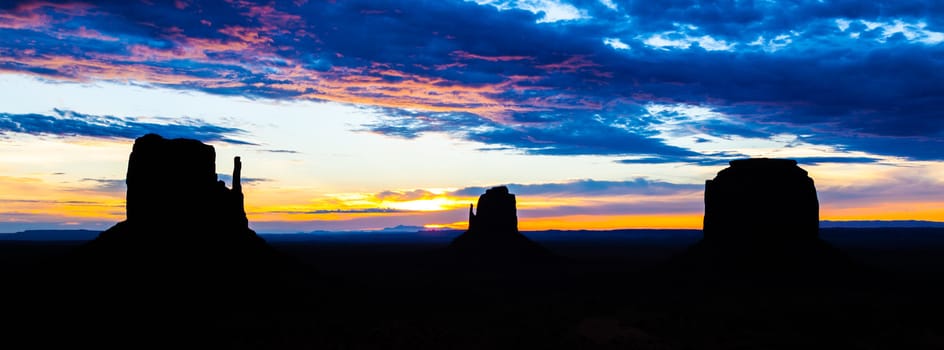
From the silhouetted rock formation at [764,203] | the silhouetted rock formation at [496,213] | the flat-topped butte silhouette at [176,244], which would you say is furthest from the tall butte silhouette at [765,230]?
the flat-topped butte silhouette at [176,244]

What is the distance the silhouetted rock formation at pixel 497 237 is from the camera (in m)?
90.6

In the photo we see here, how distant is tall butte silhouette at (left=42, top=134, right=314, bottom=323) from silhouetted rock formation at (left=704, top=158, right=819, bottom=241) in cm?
3946

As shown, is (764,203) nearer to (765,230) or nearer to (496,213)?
(765,230)

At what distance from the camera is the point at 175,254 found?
39.2 metres

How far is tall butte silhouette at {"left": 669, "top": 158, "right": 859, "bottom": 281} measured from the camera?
2314 inches

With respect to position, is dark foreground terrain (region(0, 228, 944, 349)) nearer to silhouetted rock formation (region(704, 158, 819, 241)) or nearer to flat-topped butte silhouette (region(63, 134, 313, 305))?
flat-topped butte silhouette (region(63, 134, 313, 305))

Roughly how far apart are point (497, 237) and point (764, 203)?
4042 cm

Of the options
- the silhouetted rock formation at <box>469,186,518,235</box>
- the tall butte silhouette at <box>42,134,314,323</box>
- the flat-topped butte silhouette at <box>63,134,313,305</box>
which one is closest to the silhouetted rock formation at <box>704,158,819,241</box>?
the silhouetted rock formation at <box>469,186,518,235</box>

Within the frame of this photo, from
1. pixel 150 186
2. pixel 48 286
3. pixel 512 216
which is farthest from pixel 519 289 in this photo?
pixel 512 216

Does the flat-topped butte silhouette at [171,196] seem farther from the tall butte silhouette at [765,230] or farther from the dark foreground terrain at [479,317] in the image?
the tall butte silhouette at [765,230]

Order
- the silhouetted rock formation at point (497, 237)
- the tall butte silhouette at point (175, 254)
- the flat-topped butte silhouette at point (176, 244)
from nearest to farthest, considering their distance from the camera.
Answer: the tall butte silhouette at point (175, 254) → the flat-topped butte silhouette at point (176, 244) → the silhouetted rock formation at point (497, 237)

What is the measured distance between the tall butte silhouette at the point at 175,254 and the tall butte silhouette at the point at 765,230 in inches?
1505

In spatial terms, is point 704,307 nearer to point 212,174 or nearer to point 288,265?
point 288,265

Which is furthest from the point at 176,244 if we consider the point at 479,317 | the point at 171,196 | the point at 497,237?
the point at 497,237
